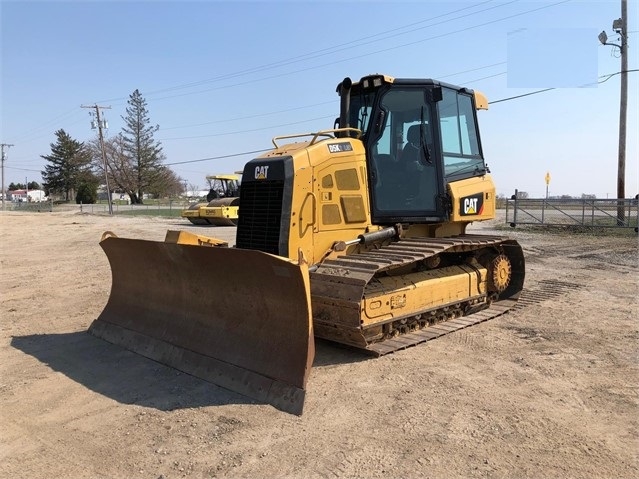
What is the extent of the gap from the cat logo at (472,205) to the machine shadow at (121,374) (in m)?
3.88

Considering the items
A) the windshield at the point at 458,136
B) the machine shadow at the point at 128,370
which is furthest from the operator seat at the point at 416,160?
the machine shadow at the point at 128,370

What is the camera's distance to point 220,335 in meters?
5.13

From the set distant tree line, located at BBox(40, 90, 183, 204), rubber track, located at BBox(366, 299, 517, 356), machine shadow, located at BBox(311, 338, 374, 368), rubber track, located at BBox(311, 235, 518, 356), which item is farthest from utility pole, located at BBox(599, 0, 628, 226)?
distant tree line, located at BBox(40, 90, 183, 204)

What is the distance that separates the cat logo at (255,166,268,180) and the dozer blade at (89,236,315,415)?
1069mm

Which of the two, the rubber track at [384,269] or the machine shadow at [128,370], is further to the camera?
the rubber track at [384,269]

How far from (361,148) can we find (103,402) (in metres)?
3.80

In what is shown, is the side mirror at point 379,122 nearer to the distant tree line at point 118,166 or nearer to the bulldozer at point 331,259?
the bulldozer at point 331,259

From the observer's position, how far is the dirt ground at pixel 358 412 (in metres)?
3.30

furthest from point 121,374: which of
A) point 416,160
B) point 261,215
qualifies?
point 416,160

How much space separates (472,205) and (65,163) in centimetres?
7852

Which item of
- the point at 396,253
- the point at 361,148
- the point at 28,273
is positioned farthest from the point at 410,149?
the point at 28,273

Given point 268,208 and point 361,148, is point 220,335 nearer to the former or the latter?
point 268,208

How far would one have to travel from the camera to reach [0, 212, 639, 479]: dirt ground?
330 centimetres

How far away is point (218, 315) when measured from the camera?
5250 millimetres
